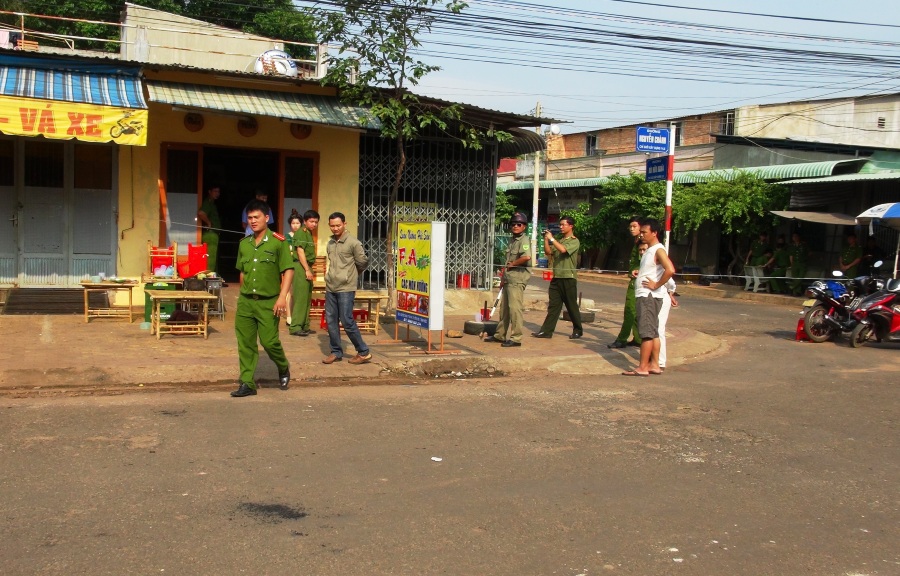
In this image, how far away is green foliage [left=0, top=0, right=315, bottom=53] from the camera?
3008cm

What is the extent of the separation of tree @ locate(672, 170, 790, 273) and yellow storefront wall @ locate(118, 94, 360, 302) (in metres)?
13.3

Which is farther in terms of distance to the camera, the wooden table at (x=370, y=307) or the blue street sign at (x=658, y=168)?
the blue street sign at (x=658, y=168)

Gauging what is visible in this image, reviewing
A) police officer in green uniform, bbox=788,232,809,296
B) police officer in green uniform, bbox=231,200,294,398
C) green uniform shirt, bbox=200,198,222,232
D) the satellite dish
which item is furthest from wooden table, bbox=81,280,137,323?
police officer in green uniform, bbox=788,232,809,296

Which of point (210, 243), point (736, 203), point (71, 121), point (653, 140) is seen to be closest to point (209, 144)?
point (210, 243)

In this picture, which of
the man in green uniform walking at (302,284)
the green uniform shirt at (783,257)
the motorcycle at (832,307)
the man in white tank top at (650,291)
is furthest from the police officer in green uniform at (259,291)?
the green uniform shirt at (783,257)

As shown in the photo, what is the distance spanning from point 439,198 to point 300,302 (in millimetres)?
3958

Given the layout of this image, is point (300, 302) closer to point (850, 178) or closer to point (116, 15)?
point (850, 178)

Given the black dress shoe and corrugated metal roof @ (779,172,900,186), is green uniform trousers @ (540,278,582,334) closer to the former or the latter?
the black dress shoe

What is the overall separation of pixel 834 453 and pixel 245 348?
16.4 ft

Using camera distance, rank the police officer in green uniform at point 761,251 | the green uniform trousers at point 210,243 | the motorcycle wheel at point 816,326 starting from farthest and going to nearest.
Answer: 1. the police officer in green uniform at point 761,251
2. the motorcycle wheel at point 816,326
3. the green uniform trousers at point 210,243

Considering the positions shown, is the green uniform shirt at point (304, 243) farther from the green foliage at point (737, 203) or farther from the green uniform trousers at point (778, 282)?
the green foliage at point (737, 203)

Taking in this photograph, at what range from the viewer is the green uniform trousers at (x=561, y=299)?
11.3 meters

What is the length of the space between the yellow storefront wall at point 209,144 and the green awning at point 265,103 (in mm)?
307

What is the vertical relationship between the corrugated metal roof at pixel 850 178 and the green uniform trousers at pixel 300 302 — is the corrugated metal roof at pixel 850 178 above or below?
above
